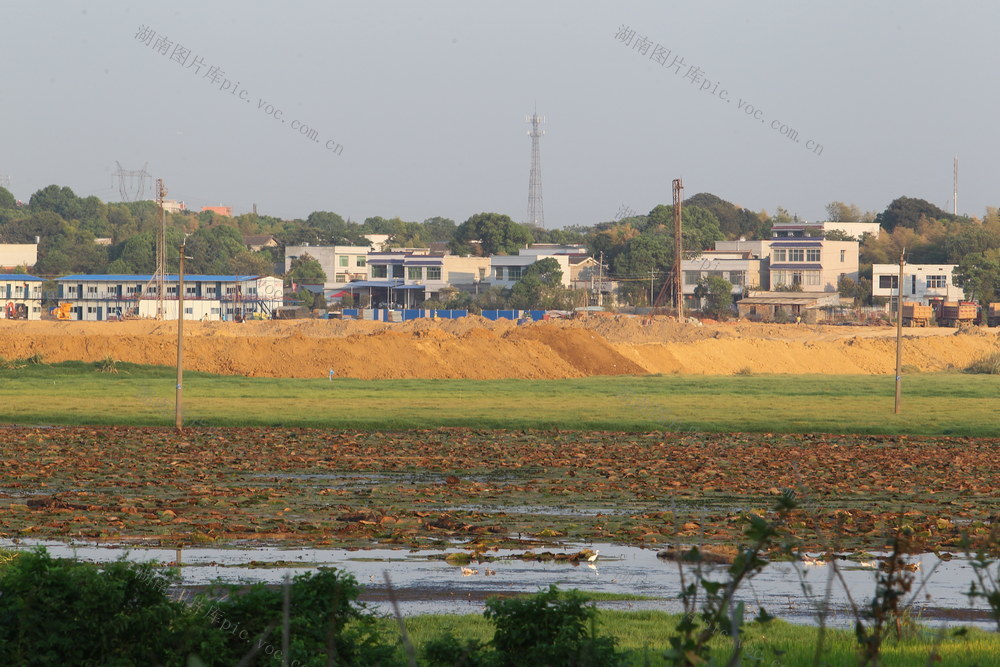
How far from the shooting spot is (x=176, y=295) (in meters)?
133

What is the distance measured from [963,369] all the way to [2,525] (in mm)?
76293

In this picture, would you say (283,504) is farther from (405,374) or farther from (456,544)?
(405,374)

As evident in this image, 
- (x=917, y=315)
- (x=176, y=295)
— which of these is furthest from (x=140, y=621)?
(x=176, y=295)

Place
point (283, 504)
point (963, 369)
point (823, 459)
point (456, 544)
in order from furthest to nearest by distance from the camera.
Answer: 1. point (963, 369)
2. point (823, 459)
3. point (283, 504)
4. point (456, 544)

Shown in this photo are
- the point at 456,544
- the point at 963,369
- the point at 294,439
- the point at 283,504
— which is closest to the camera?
the point at 456,544

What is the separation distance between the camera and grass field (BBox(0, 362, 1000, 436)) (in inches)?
1592

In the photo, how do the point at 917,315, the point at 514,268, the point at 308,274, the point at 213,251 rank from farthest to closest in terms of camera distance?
the point at 213,251 < the point at 308,274 < the point at 514,268 < the point at 917,315

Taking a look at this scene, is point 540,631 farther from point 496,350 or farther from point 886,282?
point 886,282

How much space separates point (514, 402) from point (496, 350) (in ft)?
70.0

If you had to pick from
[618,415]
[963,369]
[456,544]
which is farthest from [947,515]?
[963,369]

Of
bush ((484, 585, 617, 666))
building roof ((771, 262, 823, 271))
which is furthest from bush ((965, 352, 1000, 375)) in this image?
bush ((484, 585, 617, 666))

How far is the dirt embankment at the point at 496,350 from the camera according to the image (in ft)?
225

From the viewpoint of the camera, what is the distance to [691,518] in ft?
66.2

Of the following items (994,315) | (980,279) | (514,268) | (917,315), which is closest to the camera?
(917,315)
